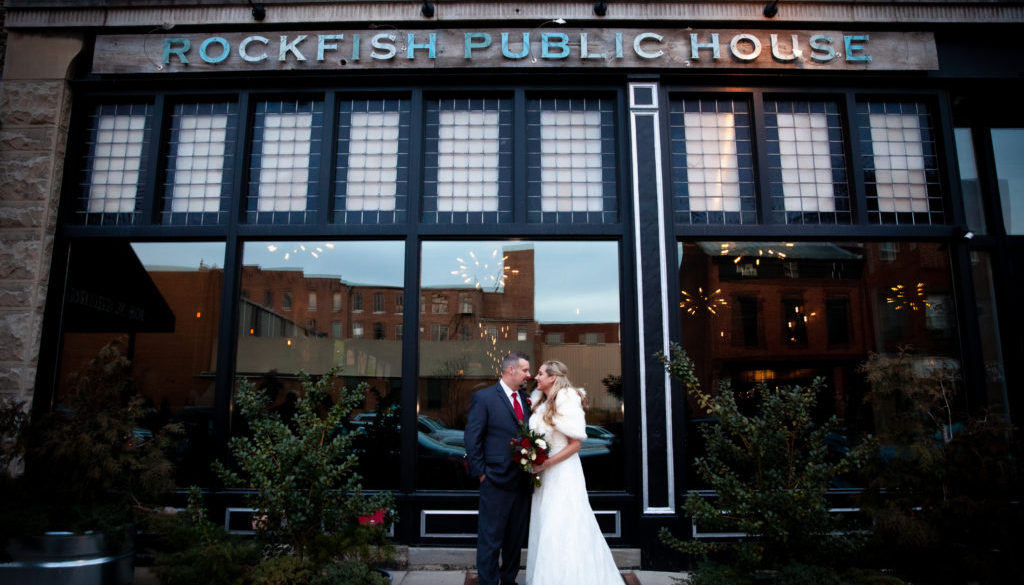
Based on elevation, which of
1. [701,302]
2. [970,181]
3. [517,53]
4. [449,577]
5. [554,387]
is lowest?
[449,577]

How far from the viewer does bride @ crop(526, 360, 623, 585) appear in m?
5.06

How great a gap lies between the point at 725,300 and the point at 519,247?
2.48 metres

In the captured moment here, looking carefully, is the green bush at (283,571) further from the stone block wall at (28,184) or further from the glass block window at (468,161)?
the stone block wall at (28,184)

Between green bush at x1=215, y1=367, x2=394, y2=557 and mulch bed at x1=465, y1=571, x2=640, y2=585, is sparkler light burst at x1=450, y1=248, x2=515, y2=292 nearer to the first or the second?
green bush at x1=215, y1=367, x2=394, y2=557

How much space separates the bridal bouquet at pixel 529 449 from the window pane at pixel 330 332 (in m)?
2.11

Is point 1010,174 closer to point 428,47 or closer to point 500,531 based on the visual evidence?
point 428,47

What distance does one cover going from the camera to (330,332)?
6.96 m

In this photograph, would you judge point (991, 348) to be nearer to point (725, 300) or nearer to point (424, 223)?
point (725, 300)

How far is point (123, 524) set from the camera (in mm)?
4906

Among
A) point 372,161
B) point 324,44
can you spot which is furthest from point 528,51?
point 324,44

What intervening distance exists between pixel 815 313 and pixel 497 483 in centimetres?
427

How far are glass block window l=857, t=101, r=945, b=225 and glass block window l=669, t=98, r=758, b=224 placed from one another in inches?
56.2

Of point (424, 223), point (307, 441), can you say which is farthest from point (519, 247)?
point (307, 441)

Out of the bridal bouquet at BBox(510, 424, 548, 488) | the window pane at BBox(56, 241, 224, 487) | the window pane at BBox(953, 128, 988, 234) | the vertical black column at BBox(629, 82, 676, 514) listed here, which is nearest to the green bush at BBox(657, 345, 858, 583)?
the bridal bouquet at BBox(510, 424, 548, 488)
